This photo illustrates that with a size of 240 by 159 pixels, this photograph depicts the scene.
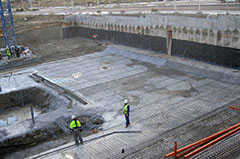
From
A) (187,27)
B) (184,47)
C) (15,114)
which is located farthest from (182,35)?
(15,114)

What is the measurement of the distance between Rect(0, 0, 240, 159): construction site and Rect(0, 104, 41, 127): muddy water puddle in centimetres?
8

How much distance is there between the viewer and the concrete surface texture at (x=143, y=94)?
38.4 feet

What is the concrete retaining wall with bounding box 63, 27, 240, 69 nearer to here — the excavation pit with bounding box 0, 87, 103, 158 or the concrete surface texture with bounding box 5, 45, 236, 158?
the concrete surface texture with bounding box 5, 45, 236, 158

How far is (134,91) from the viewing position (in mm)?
18062

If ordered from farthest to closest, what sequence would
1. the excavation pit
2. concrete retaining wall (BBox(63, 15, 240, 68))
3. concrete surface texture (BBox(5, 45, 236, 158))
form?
1. concrete retaining wall (BBox(63, 15, 240, 68))
2. the excavation pit
3. concrete surface texture (BBox(5, 45, 236, 158))

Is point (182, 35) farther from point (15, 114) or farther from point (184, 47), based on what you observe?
point (15, 114)

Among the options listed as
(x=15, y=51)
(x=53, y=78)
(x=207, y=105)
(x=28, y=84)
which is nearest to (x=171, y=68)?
(x=207, y=105)

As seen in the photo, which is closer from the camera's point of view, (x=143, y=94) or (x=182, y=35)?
(x=143, y=94)

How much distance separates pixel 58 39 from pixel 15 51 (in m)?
12.7

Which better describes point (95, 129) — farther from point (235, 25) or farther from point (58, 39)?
point (58, 39)

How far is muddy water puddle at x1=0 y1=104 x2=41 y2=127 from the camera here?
17.8 meters

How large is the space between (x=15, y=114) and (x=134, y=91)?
363 inches

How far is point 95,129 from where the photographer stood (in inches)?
542

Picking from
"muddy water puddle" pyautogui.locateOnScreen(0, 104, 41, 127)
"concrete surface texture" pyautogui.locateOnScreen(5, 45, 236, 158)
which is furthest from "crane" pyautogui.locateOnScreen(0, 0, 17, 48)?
"muddy water puddle" pyautogui.locateOnScreen(0, 104, 41, 127)
